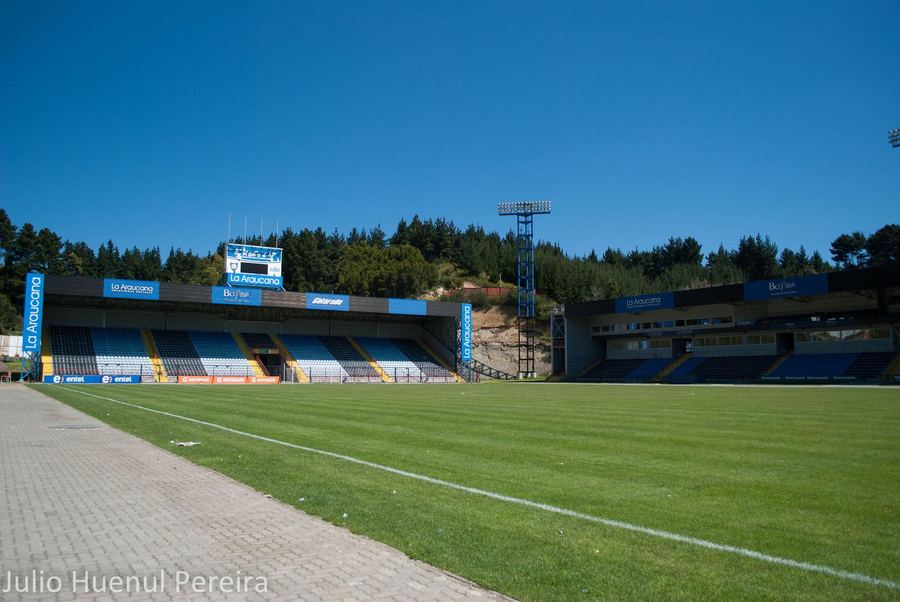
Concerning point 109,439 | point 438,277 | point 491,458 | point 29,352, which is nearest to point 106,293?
point 29,352

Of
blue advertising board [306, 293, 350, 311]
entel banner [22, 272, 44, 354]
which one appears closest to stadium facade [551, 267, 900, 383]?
blue advertising board [306, 293, 350, 311]

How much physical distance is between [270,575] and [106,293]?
53961 mm

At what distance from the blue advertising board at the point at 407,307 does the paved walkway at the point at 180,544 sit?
2221 inches

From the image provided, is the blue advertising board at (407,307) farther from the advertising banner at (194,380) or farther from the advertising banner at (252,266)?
the advertising banner at (194,380)

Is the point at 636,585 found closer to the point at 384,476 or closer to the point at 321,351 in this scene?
the point at 384,476

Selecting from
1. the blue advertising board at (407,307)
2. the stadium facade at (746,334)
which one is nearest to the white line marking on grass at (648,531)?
the stadium facade at (746,334)

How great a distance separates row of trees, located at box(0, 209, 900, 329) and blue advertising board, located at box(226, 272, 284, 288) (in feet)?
126

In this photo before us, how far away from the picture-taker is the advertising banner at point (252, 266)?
2258 inches

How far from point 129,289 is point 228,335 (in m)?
13.3

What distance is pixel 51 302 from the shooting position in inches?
2196

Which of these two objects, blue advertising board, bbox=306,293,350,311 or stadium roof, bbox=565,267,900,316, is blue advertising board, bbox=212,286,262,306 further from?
stadium roof, bbox=565,267,900,316

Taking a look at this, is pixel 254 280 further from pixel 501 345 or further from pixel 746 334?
pixel 746 334

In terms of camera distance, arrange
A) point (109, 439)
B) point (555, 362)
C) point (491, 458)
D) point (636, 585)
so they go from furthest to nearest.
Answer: point (555, 362)
point (109, 439)
point (491, 458)
point (636, 585)

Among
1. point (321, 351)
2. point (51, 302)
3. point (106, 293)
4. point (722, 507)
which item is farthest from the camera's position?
point (321, 351)
